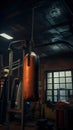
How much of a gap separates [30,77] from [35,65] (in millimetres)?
322

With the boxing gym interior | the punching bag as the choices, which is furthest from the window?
the punching bag

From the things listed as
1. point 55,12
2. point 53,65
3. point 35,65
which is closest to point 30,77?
point 35,65

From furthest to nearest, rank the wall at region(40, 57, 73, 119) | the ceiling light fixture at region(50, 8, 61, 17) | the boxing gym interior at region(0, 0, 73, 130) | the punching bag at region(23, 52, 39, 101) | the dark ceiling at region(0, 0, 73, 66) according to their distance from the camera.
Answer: the wall at region(40, 57, 73, 119) → the ceiling light fixture at region(50, 8, 61, 17) → the dark ceiling at region(0, 0, 73, 66) → the boxing gym interior at region(0, 0, 73, 130) → the punching bag at region(23, 52, 39, 101)

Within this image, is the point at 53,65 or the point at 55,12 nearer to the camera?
the point at 55,12

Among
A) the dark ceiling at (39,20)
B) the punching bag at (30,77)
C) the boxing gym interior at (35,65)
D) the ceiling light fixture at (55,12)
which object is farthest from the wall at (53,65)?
the punching bag at (30,77)

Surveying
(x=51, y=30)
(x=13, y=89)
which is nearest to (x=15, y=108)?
(x=13, y=89)

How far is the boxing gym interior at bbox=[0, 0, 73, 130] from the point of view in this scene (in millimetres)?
3832

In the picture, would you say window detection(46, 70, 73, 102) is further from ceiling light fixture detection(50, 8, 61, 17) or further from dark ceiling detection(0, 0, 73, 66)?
ceiling light fixture detection(50, 8, 61, 17)

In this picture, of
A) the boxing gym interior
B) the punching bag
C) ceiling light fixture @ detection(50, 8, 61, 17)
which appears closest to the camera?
the punching bag

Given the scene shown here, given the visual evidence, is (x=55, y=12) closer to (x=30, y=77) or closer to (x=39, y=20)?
(x=39, y=20)

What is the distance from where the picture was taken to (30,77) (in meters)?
3.71

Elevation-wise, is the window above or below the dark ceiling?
below

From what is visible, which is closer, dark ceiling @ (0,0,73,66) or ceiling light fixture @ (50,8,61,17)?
dark ceiling @ (0,0,73,66)

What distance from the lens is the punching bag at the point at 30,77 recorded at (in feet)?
11.9
